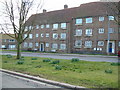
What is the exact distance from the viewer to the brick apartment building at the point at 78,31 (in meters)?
32.1

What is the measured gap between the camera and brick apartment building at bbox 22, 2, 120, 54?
→ 1262 inches

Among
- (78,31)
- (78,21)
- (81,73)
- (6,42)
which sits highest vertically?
(78,21)

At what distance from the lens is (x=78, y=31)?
120 feet

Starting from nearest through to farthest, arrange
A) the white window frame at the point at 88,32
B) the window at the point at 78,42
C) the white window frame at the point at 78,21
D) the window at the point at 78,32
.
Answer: the white window frame at the point at 88,32 < the window at the point at 78,42 < the white window frame at the point at 78,21 < the window at the point at 78,32

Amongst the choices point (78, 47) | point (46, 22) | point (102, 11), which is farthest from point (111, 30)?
point (46, 22)

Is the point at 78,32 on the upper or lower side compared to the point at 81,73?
upper

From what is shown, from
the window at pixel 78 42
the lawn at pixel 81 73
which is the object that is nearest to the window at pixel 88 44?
the window at pixel 78 42

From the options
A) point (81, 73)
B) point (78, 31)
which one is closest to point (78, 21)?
point (78, 31)

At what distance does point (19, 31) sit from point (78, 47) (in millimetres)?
20144

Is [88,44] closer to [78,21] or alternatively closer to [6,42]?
[78,21]

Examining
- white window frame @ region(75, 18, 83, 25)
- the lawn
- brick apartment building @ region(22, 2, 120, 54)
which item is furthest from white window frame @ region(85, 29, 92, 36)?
the lawn

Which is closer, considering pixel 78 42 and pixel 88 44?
pixel 88 44

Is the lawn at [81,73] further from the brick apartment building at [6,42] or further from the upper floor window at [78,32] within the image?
the brick apartment building at [6,42]

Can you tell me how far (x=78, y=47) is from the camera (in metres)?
35.9
